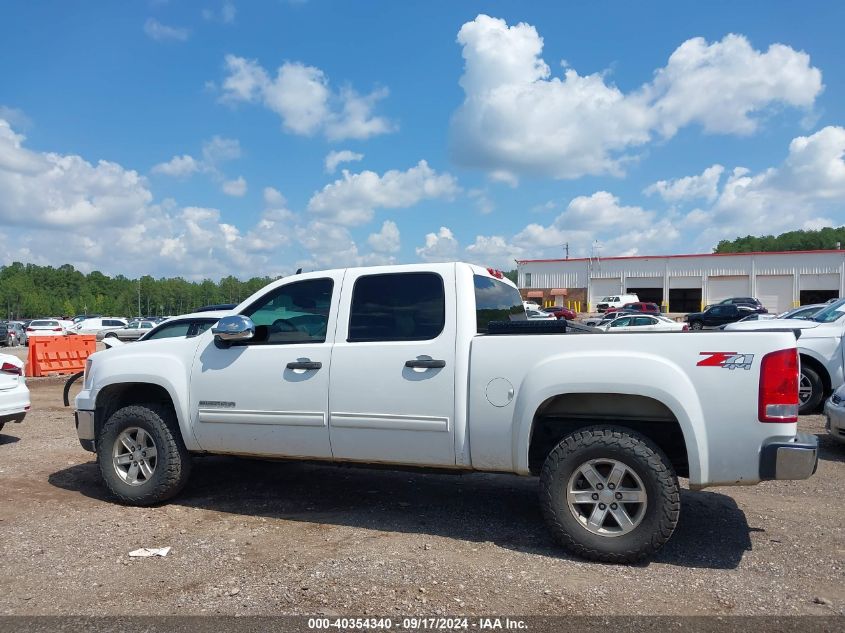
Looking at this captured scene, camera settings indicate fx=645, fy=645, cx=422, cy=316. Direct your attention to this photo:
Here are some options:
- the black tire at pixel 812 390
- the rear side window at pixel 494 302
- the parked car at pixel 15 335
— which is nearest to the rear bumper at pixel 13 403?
the rear side window at pixel 494 302

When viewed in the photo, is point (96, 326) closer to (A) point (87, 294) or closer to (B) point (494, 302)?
(B) point (494, 302)

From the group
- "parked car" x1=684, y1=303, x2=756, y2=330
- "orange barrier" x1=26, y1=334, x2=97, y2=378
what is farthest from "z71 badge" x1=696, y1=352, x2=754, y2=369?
"parked car" x1=684, y1=303, x2=756, y2=330

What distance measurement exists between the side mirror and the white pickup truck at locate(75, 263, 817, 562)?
11 millimetres

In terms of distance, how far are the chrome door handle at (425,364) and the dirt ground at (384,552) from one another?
125cm

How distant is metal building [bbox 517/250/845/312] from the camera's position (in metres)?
54.5

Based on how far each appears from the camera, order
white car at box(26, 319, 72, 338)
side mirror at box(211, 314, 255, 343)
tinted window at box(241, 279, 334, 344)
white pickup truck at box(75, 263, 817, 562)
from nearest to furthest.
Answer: white pickup truck at box(75, 263, 817, 562)
side mirror at box(211, 314, 255, 343)
tinted window at box(241, 279, 334, 344)
white car at box(26, 319, 72, 338)

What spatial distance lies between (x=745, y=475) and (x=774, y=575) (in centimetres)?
67

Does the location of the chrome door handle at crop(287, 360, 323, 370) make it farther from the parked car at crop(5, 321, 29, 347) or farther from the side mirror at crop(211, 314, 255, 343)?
the parked car at crop(5, 321, 29, 347)

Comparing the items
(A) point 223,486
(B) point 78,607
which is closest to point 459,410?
(B) point 78,607

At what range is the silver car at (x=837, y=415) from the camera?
23.3 ft

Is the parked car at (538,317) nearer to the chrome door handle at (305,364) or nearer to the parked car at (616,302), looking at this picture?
the chrome door handle at (305,364)

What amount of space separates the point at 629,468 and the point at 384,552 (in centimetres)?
172

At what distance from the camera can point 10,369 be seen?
8.07m

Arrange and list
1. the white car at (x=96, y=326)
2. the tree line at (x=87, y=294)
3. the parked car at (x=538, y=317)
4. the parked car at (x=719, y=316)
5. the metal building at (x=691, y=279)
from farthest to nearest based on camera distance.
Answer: the tree line at (x=87, y=294)
the metal building at (x=691, y=279)
the white car at (x=96, y=326)
the parked car at (x=719, y=316)
the parked car at (x=538, y=317)
